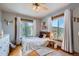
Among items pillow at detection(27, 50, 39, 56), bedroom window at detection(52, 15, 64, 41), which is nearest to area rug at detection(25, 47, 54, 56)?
pillow at detection(27, 50, 39, 56)

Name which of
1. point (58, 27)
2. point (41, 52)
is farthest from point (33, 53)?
point (58, 27)

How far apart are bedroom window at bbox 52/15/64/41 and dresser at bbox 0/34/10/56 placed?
0.72 meters

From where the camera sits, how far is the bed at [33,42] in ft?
→ 5.15

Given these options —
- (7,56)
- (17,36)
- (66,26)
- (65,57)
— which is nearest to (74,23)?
(66,26)

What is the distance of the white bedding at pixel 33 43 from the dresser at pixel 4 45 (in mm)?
242

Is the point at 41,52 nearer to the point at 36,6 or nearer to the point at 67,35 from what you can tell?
the point at 67,35

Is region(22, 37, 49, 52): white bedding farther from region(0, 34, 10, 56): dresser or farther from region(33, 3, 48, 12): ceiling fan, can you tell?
region(33, 3, 48, 12): ceiling fan

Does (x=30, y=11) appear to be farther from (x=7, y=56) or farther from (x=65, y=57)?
(x=65, y=57)

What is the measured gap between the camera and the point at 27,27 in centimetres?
165

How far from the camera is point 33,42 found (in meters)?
1.59

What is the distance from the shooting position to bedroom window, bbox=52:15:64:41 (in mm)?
1572

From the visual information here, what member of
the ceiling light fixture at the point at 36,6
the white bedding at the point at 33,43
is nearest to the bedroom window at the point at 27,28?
the white bedding at the point at 33,43

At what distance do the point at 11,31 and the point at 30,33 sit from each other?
0.29 meters

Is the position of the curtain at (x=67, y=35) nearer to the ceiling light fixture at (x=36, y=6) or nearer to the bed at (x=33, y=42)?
the bed at (x=33, y=42)
